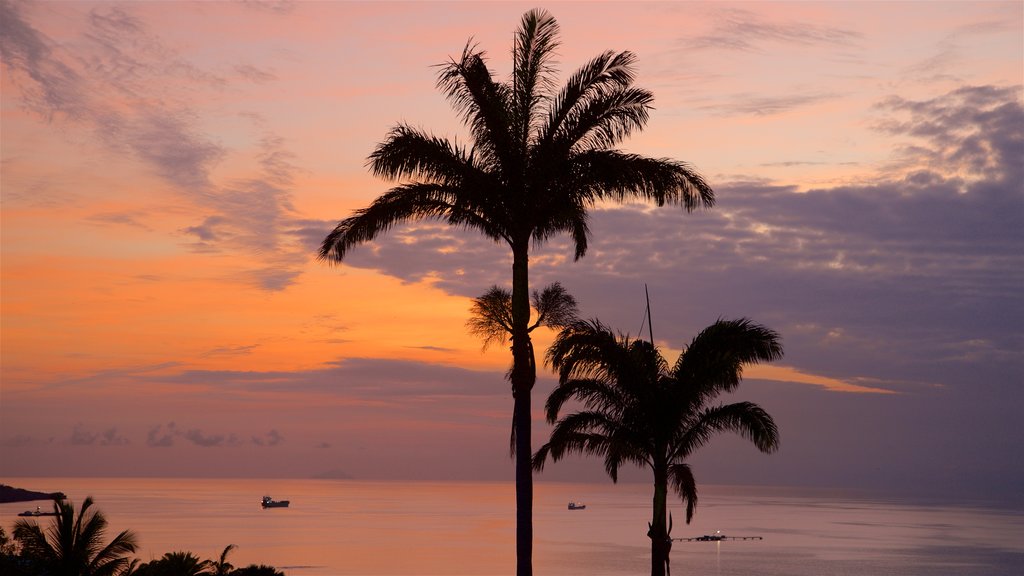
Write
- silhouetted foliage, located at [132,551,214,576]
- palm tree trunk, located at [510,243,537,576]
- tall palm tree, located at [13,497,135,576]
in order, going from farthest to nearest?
1. silhouetted foliage, located at [132,551,214,576]
2. tall palm tree, located at [13,497,135,576]
3. palm tree trunk, located at [510,243,537,576]

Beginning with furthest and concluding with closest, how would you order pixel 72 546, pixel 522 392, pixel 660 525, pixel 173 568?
pixel 173 568 < pixel 72 546 < pixel 660 525 < pixel 522 392

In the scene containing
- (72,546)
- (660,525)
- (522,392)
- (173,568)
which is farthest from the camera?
(173,568)

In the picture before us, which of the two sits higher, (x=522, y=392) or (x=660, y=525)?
(x=522, y=392)

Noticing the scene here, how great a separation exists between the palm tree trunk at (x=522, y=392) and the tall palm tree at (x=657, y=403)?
4772 millimetres

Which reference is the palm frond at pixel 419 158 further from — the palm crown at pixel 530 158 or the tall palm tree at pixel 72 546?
the tall palm tree at pixel 72 546

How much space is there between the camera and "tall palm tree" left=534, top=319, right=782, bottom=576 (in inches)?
1128

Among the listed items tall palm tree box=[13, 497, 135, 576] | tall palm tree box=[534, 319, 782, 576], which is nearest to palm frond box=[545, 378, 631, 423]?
tall palm tree box=[534, 319, 782, 576]

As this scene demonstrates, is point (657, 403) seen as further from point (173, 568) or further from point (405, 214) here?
point (173, 568)

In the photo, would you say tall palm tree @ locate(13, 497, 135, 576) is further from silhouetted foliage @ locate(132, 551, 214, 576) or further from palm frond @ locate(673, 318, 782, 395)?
palm frond @ locate(673, 318, 782, 395)

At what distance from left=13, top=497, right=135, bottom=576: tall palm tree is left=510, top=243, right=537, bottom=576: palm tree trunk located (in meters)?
13.8

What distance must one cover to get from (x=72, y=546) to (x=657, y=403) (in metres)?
17.5

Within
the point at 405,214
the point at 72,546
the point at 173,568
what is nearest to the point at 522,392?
the point at 405,214

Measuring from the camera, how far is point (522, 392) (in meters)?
23.3

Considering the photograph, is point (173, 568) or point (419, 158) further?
point (173, 568)
